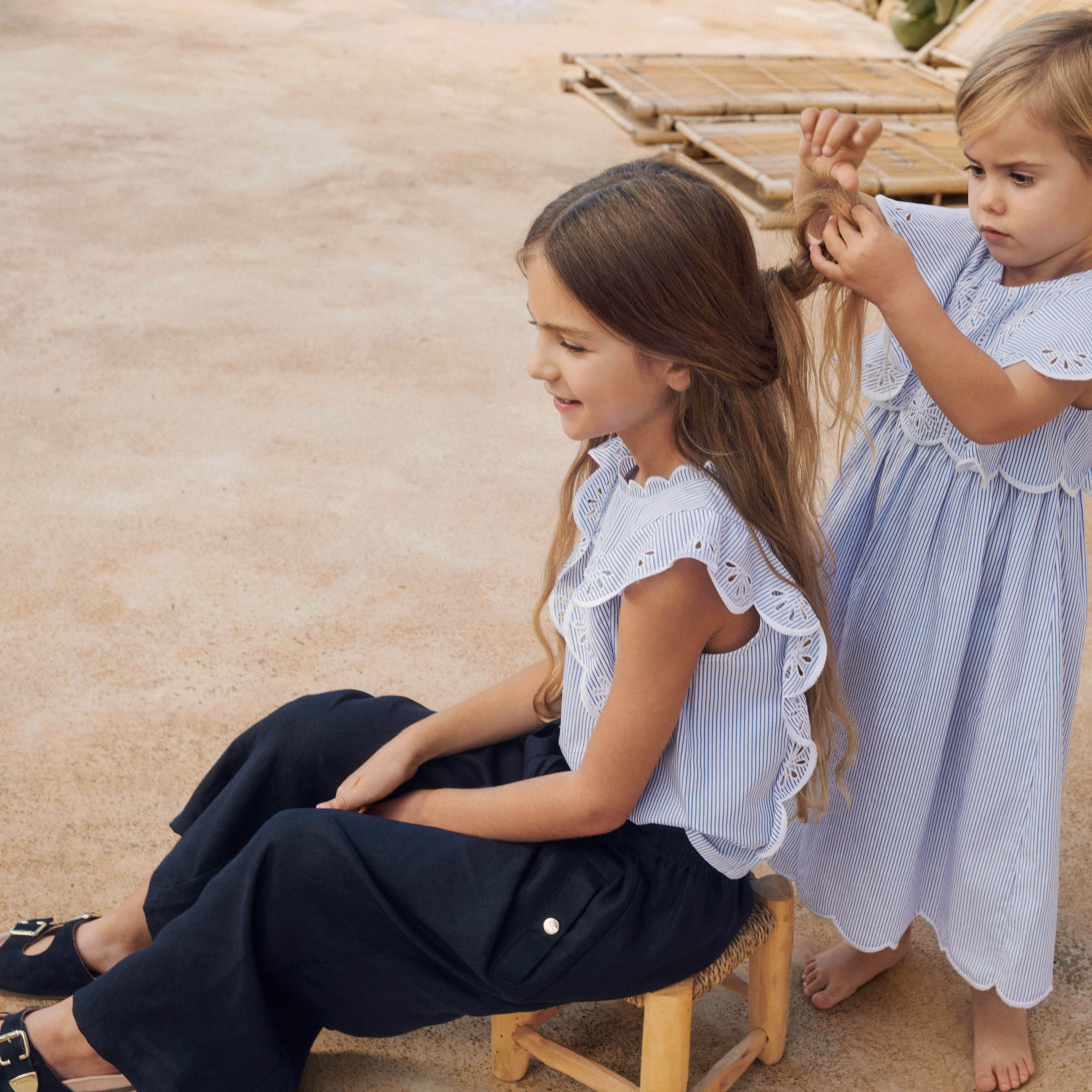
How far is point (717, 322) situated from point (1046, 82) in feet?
1.07

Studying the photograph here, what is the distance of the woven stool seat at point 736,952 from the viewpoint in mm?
1083

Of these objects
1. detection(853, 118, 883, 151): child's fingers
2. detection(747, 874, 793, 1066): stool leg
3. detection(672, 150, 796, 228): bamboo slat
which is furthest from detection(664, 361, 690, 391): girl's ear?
detection(672, 150, 796, 228): bamboo slat

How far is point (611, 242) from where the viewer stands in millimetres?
962

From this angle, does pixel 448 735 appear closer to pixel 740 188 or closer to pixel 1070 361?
pixel 1070 361

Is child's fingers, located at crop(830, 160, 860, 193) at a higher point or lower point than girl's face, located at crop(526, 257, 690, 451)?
higher

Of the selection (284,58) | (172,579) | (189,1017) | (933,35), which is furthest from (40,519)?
(933,35)

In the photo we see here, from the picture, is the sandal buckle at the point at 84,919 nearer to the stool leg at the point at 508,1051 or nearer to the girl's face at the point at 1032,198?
the stool leg at the point at 508,1051

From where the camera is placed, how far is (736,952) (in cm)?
111

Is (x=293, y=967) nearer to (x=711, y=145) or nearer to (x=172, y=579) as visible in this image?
(x=172, y=579)

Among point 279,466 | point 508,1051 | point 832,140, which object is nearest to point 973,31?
point 279,466

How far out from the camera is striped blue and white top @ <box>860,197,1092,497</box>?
3.29 ft

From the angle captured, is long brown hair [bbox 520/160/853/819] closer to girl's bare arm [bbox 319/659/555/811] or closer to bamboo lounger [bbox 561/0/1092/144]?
girl's bare arm [bbox 319/659/555/811]

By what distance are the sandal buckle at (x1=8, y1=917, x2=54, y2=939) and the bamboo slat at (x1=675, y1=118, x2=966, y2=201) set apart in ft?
9.41

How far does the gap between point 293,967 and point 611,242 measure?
2.21 feet
